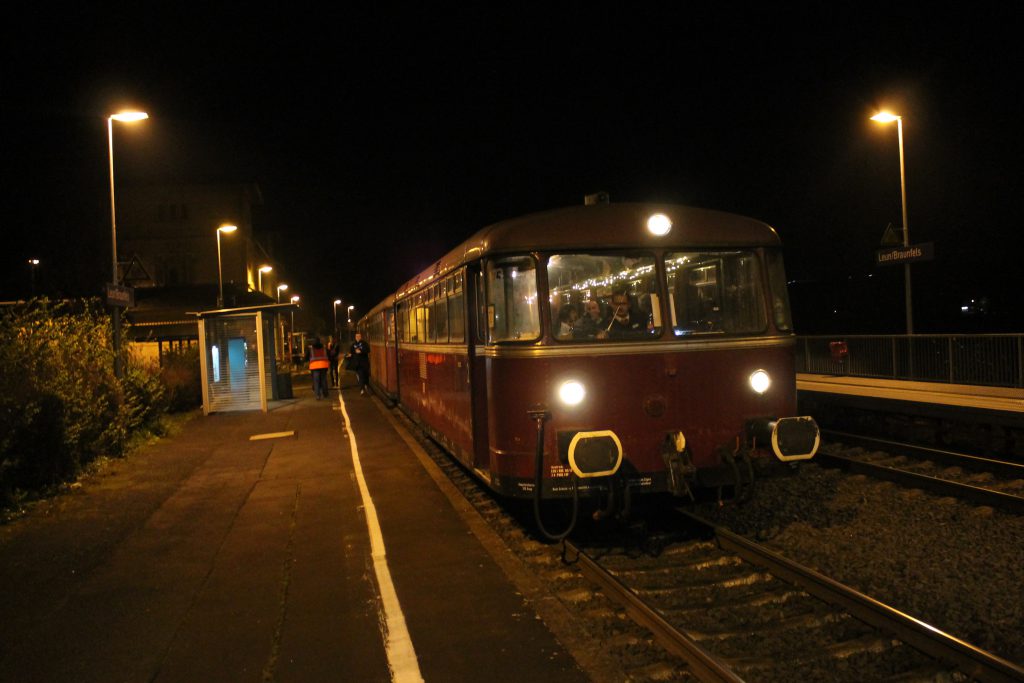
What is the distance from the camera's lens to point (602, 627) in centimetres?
527

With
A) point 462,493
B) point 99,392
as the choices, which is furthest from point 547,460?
point 99,392

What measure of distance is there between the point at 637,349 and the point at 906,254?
1338 centimetres

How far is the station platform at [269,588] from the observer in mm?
4816

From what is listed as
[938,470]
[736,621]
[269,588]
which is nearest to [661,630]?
[736,621]

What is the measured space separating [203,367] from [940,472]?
51.6ft

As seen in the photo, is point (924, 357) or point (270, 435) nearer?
point (270, 435)

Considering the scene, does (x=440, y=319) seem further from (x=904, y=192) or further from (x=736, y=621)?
(x=904, y=192)

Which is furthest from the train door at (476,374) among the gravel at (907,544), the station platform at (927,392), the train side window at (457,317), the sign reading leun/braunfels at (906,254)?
the sign reading leun/braunfels at (906,254)

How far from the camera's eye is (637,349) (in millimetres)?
6746

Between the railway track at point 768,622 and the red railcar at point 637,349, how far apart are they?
2.12 ft

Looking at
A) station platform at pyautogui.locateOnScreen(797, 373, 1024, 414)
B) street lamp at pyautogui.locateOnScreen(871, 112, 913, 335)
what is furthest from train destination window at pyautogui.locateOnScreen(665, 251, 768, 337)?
street lamp at pyautogui.locateOnScreen(871, 112, 913, 335)

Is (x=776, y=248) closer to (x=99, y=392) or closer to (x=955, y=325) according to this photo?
(x=99, y=392)

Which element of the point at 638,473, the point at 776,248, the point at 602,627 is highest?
the point at 776,248

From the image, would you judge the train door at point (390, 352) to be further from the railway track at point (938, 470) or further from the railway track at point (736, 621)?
the railway track at point (736, 621)
